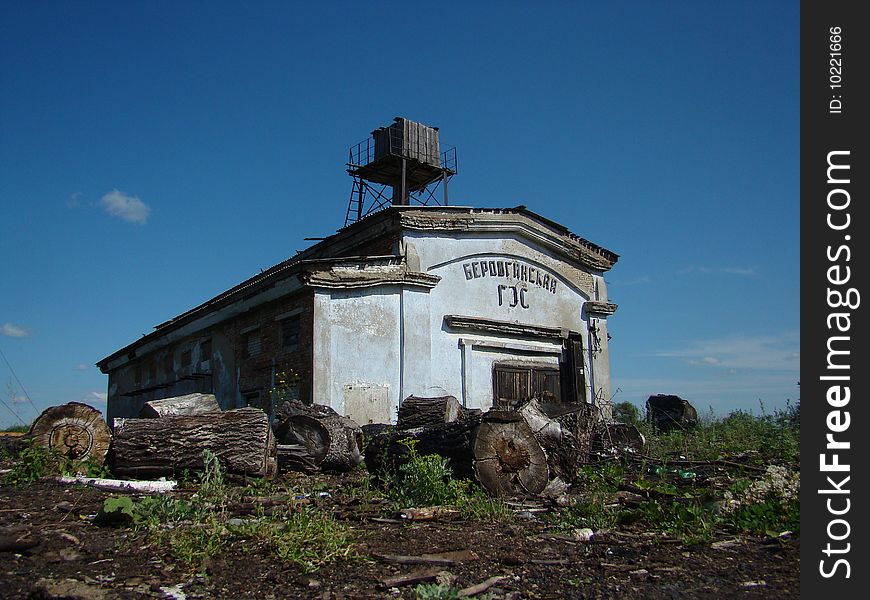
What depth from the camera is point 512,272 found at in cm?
1658

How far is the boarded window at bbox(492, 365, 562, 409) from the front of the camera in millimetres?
15776

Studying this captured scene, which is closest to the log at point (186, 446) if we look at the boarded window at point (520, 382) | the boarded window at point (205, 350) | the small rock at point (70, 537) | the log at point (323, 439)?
the log at point (323, 439)

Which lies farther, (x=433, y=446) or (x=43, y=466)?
(x=43, y=466)

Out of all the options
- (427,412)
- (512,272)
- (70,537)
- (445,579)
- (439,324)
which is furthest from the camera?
(512,272)

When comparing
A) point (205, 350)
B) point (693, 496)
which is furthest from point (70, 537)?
point (205, 350)

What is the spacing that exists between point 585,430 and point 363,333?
5776 millimetres

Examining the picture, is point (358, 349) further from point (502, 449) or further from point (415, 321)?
point (502, 449)

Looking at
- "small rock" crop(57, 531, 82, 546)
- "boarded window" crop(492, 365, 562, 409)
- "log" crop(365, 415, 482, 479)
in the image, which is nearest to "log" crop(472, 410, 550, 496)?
"log" crop(365, 415, 482, 479)

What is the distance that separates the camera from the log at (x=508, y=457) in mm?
7777

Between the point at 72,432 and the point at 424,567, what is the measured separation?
6740 mm

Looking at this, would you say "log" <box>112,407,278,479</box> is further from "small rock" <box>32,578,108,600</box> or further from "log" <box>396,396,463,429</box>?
"small rock" <box>32,578,108,600</box>

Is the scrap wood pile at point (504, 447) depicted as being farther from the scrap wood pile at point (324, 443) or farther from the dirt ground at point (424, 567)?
the dirt ground at point (424, 567)

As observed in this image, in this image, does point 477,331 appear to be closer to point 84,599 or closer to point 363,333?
point 363,333

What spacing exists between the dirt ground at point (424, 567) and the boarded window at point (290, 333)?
7.95m
